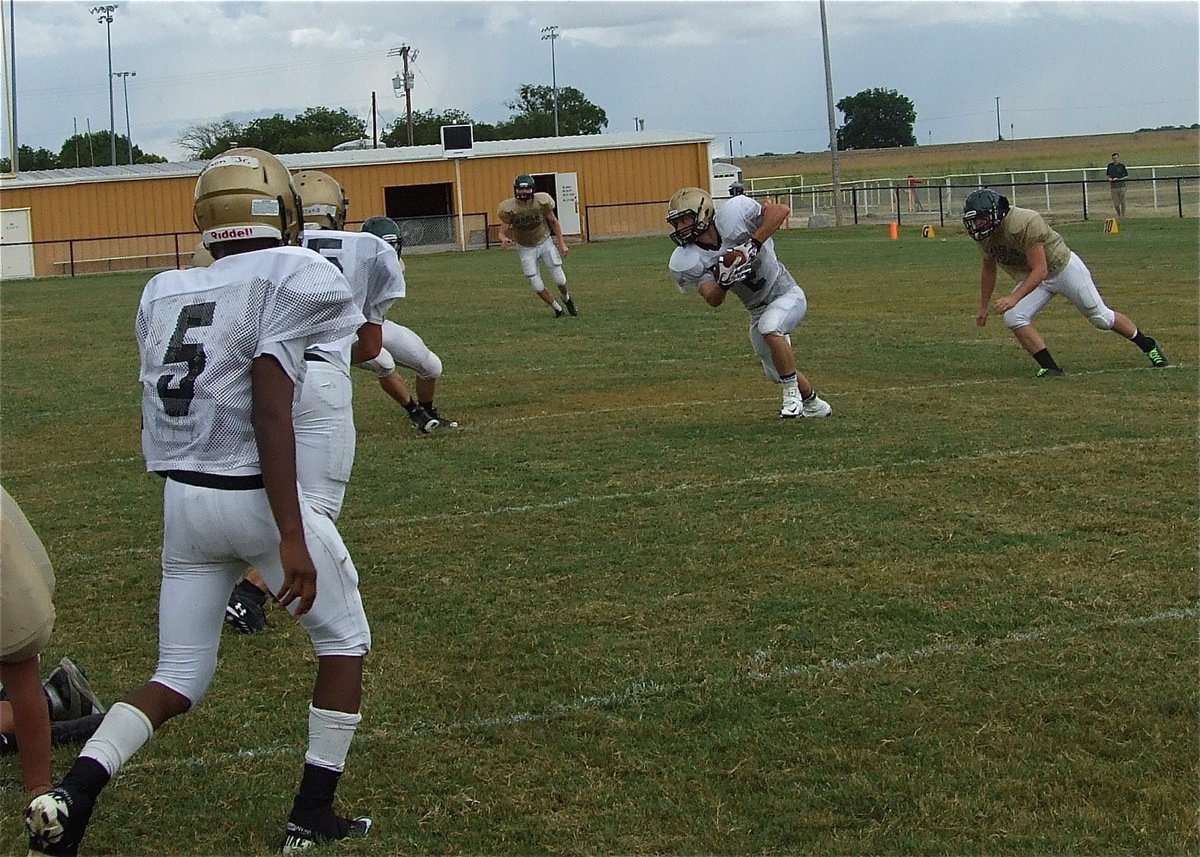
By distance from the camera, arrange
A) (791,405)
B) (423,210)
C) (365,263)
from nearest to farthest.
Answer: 1. (365,263)
2. (791,405)
3. (423,210)

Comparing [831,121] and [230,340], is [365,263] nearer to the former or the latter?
[230,340]

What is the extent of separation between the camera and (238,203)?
360 centimetres

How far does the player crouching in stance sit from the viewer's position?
10680 mm

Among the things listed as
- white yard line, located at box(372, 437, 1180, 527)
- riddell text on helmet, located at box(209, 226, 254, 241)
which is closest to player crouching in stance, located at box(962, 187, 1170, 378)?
white yard line, located at box(372, 437, 1180, 527)

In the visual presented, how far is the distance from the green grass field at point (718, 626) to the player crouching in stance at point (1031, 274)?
328mm

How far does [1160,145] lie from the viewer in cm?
7825

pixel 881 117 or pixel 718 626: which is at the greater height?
pixel 881 117

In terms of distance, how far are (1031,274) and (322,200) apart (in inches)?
240

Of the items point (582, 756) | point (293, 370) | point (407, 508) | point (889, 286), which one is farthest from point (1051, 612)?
point (889, 286)

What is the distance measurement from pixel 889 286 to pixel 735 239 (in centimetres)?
1056

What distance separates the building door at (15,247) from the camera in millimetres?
37656

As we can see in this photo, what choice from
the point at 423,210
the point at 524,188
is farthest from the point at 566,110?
the point at 524,188

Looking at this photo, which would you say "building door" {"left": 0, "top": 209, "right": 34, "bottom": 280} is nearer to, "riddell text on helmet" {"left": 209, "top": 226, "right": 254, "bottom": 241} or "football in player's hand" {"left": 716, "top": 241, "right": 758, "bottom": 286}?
"football in player's hand" {"left": 716, "top": 241, "right": 758, "bottom": 286}

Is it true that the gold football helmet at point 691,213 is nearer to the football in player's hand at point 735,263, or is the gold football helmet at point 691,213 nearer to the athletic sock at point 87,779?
the football in player's hand at point 735,263
